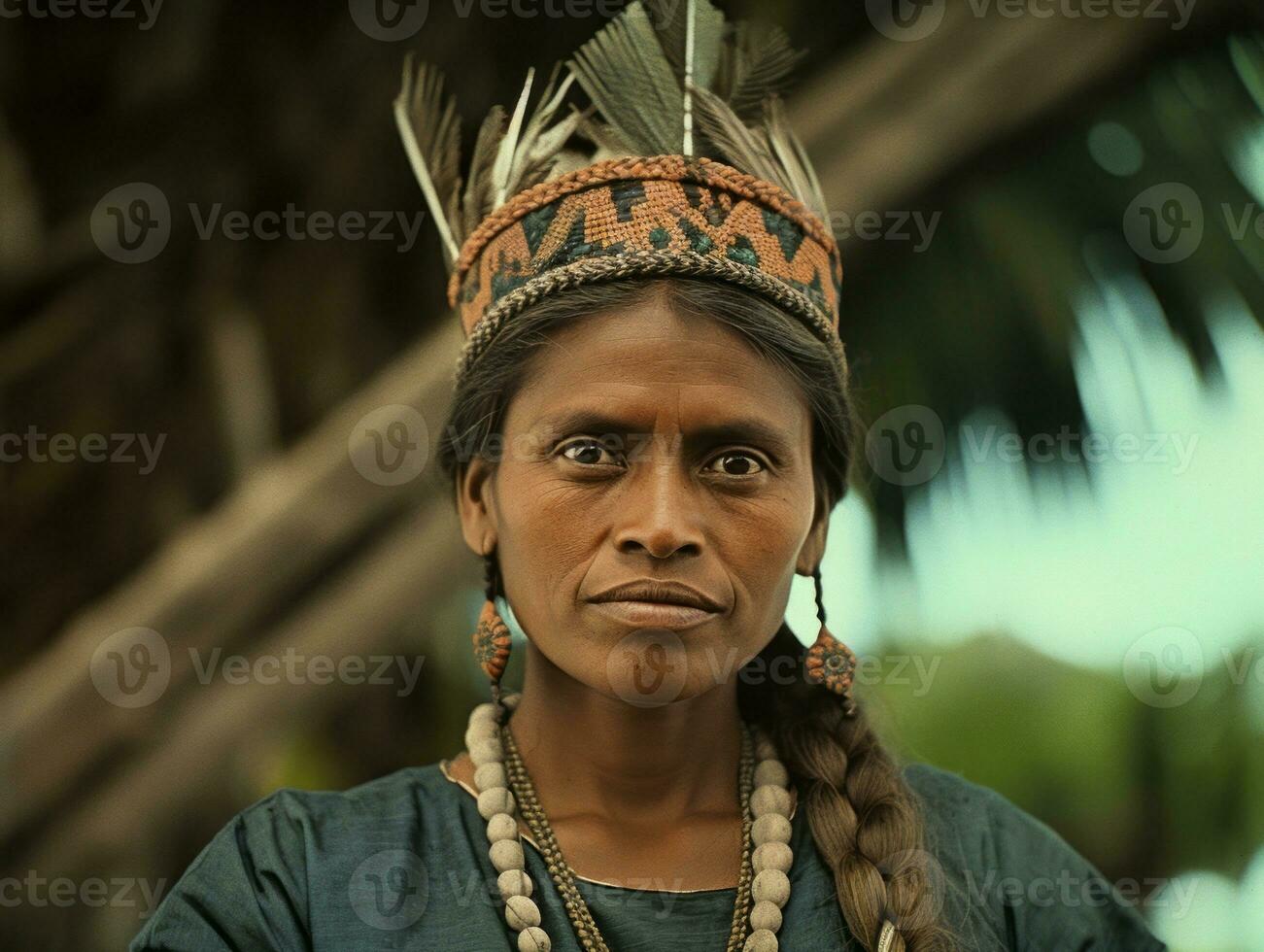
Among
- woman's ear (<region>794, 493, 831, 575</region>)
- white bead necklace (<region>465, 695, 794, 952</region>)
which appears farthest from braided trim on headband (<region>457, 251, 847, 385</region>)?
white bead necklace (<region>465, 695, 794, 952</region>)

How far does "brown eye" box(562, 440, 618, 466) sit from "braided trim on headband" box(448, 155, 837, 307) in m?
0.36

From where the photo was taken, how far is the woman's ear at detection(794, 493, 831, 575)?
1.87m

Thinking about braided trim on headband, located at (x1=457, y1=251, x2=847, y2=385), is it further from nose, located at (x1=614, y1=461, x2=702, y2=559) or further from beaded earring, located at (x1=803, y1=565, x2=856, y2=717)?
beaded earring, located at (x1=803, y1=565, x2=856, y2=717)

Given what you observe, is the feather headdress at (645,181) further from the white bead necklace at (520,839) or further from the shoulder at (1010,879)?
the shoulder at (1010,879)

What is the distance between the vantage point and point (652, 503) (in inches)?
63.9

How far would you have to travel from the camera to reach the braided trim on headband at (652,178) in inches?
70.4

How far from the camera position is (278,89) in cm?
277

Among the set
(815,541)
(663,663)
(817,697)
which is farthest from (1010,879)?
(663,663)

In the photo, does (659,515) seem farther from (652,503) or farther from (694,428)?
(694,428)

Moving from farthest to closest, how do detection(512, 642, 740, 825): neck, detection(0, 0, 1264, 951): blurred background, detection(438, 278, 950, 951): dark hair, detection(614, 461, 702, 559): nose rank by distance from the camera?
detection(0, 0, 1264, 951): blurred background, detection(512, 642, 740, 825): neck, detection(438, 278, 950, 951): dark hair, detection(614, 461, 702, 559): nose

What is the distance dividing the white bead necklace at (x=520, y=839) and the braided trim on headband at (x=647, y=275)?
55 cm

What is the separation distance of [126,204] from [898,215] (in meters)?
1.55

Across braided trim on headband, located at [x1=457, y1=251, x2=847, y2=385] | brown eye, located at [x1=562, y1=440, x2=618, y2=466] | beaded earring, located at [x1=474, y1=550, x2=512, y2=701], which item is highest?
braided trim on headband, located at [x1=457, y1=251, x2=847, y2=385]

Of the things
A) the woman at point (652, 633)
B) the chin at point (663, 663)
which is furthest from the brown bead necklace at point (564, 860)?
the chin at point (663, 663)
